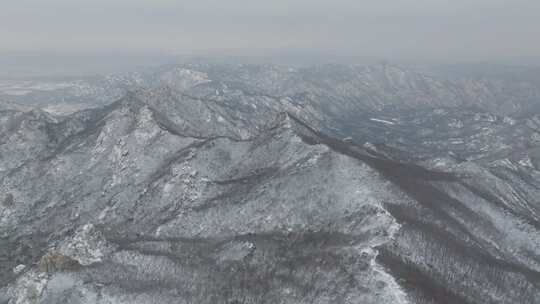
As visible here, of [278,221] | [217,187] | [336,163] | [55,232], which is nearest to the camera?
[278,221]

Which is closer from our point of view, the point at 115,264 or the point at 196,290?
the point at 196,290

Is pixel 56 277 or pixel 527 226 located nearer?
pixel 56 277

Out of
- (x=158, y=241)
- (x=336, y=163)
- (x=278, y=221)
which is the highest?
(x=336, y=163)

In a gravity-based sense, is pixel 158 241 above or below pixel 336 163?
below

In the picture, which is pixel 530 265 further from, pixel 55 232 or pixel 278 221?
pixel 55 232

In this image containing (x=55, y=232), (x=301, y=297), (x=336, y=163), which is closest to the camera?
(x=301, y=297)

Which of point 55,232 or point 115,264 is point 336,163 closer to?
point 115,264

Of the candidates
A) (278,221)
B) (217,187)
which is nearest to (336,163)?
(278,221)

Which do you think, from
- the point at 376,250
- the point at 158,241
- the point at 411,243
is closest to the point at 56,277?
the point at 158,241

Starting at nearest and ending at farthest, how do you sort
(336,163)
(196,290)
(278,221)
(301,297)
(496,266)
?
(301,297) < (196,290) < (496,266) < (278,221) < (336,163)
